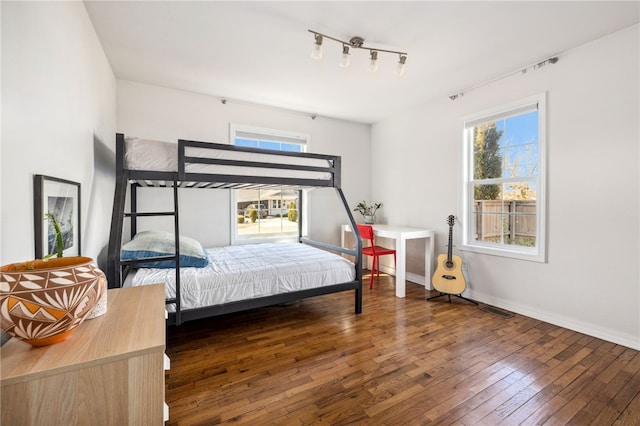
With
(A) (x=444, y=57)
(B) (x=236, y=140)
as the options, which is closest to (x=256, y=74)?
(B) (x=236, y=140)

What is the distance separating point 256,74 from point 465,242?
3121mm

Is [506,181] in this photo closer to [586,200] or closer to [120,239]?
[586,200]

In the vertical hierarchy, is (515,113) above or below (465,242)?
above

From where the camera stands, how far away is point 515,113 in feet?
9.59

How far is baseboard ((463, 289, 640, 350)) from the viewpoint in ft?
7.32

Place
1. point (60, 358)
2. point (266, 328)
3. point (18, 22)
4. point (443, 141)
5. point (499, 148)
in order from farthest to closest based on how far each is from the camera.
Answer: point (443, 141) < point (499, 148) < point (266, 328) < point (18, 22) < point (60, 358)

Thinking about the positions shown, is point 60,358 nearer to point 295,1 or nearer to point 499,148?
point 295,1

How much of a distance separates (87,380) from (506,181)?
12.0ft

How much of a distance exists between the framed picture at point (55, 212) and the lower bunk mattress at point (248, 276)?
20.6 inches

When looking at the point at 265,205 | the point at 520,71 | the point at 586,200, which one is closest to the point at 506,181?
the point at 586,200

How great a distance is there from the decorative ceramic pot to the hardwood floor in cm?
98

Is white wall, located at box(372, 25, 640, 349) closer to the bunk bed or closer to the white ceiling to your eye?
the white ceiling

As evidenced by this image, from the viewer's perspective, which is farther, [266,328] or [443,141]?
[443,141]

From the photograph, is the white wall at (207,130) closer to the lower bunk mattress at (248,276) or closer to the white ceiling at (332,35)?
the white ceiling at (332,35)
